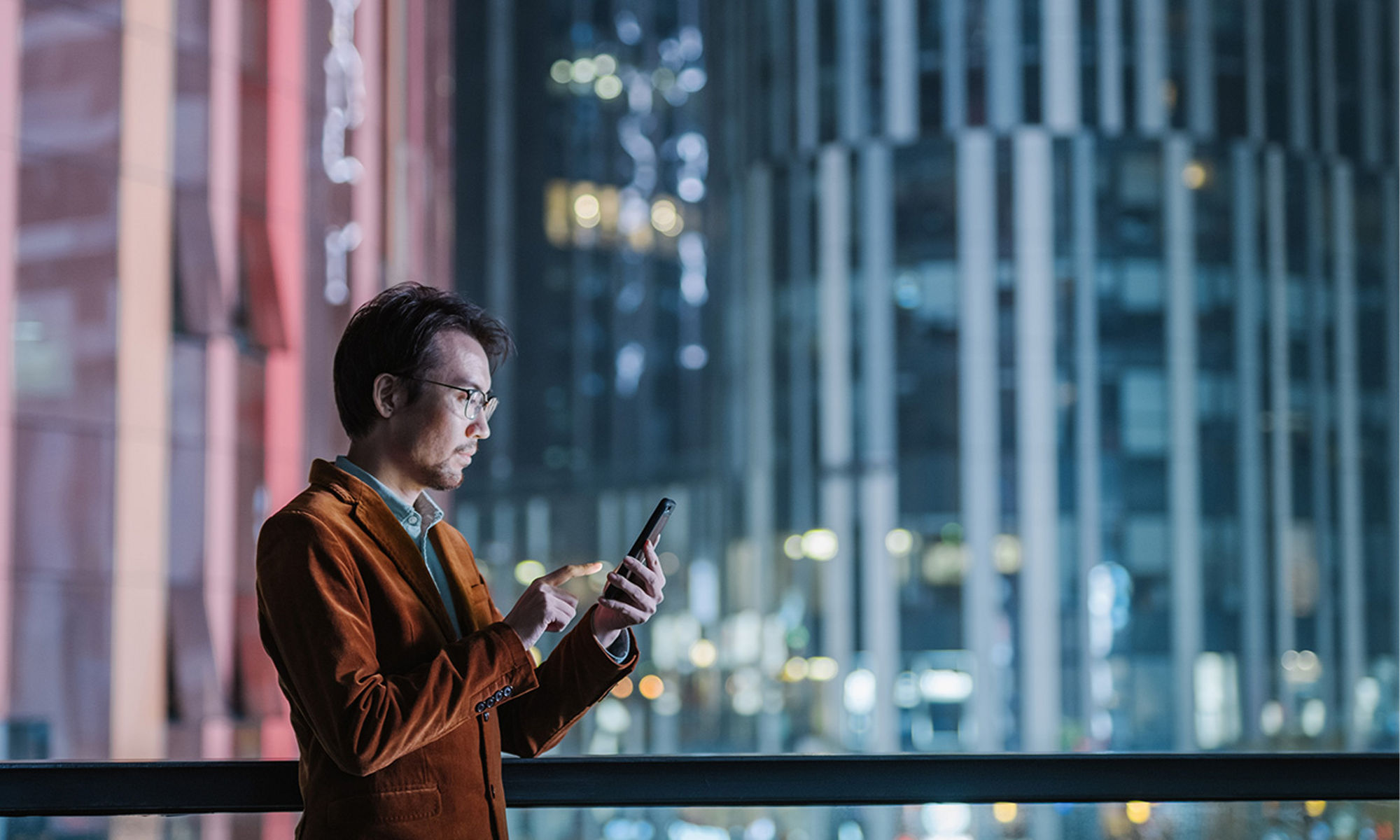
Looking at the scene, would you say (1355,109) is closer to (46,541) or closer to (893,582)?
(893,582)

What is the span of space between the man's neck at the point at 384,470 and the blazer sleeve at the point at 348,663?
0.18m

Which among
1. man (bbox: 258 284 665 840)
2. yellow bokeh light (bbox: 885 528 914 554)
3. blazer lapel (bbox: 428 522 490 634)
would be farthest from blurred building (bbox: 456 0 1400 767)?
man (bbox: 258 284 665 840)

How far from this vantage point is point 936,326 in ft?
141

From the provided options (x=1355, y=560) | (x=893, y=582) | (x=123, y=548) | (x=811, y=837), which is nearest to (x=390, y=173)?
(x=123, y=548)

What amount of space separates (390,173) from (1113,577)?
27.1m

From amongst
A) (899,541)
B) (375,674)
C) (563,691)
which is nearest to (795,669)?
(899,541)

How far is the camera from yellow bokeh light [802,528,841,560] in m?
42.8

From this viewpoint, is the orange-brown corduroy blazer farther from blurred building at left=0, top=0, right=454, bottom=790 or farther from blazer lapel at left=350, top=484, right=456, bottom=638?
blurred building at left=0, top=0, right=454, bottom=790

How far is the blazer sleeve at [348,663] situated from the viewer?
189 cm

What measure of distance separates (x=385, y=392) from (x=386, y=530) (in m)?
0.20

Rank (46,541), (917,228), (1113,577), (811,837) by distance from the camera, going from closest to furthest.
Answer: (811,837), (46,541), (1113,577), (917,228)

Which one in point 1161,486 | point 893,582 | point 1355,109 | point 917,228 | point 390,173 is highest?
point 1355,109

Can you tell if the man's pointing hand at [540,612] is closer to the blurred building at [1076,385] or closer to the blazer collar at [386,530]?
the blazer collar at [386,530]

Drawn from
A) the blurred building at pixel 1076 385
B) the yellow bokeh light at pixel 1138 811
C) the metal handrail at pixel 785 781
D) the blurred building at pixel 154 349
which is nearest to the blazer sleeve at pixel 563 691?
the metal handrail at pixel 785 781
